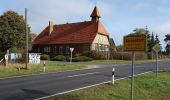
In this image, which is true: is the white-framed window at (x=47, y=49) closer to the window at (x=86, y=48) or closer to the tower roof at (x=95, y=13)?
the window at (x=86, y=48)

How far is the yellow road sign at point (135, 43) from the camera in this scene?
1205cm

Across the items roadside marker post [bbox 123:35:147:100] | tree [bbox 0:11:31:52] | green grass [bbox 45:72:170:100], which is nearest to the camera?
roadside marker post [bbox 123:35:147:100]

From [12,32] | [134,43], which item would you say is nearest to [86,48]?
[12,32]

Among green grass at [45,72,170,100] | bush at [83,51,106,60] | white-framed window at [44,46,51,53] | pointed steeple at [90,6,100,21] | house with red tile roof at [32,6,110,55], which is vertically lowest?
green grass at [45,72,170,100]

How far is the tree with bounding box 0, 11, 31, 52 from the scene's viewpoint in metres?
A: 45.2

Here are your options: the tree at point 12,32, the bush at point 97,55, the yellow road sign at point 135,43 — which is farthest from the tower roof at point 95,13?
the yellow road sign at point 135,43

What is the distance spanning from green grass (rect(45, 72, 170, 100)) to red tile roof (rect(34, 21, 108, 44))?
169ft

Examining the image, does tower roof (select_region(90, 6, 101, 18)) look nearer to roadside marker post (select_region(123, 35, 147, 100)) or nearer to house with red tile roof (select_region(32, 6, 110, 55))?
house with red tile roof (select_region(32, 6, 110, 55))

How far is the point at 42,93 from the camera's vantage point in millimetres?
16391

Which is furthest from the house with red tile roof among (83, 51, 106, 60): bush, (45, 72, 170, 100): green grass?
(45, 72, 170, 100): green grass

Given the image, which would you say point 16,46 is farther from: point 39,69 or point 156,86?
point 156,86

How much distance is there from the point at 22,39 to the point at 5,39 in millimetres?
2097

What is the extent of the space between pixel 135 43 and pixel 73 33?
6757 centimetres

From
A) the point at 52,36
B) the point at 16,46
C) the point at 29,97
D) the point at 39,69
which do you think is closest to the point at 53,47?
the point at 52,36
